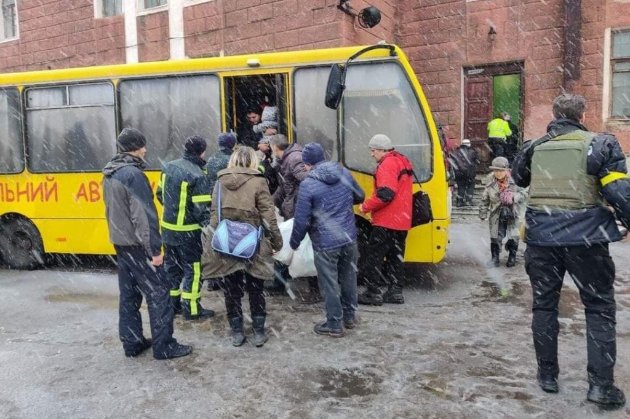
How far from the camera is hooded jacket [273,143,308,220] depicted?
5.66m

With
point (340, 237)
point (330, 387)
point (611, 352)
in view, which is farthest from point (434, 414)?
point (340, 237)

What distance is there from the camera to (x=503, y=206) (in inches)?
294

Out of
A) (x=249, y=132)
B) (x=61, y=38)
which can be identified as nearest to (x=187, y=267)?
(x=249, y=132)

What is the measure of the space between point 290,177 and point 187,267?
1.41 metres

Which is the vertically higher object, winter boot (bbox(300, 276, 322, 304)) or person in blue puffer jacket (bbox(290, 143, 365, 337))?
person in blue puffer jacket (bbox(290, 143, 365, 337))

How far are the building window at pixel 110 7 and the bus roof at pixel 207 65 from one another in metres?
10.1

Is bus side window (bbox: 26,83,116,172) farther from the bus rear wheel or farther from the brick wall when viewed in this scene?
the brick wall

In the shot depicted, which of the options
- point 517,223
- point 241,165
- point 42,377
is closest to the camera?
point 42,377

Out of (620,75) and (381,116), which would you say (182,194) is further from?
(620,75)

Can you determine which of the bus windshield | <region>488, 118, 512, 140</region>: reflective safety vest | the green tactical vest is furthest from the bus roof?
<region>488, 118, 512, 140</region>: reflective safety vest

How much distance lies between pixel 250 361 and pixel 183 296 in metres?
1.32

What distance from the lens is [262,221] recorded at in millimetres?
4570

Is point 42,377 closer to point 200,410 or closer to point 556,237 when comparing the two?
point 200,410

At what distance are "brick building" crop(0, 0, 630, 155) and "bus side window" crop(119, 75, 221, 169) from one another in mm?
6500
